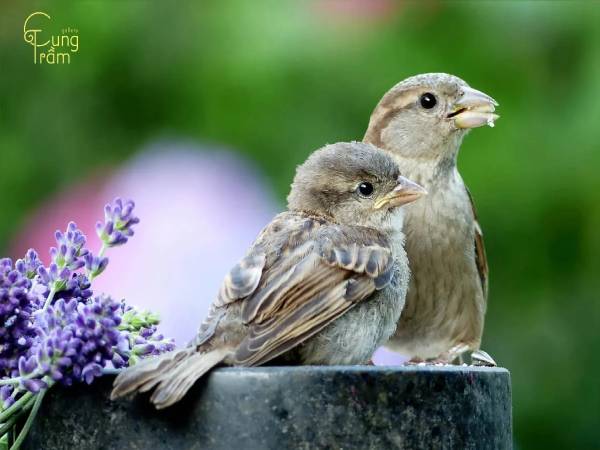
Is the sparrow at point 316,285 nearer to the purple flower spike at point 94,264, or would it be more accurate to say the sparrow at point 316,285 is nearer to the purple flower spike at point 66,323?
the purple flower spike at point 66,323

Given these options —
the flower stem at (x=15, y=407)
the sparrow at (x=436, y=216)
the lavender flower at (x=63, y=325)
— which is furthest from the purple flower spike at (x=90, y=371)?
the sparrow at (x=436, y=216)

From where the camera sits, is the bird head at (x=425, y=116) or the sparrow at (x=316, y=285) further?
the bird head at (x=425, y=116)

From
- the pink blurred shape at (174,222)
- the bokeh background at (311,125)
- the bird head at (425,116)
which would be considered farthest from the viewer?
the bokeh background at (311,125)

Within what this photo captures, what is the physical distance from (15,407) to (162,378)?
207 millimetres

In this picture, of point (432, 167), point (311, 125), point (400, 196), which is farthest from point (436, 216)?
point (311, 125)

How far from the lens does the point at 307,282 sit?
1.91 meters

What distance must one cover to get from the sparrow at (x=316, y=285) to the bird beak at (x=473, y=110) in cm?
49

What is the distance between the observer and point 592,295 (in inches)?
144

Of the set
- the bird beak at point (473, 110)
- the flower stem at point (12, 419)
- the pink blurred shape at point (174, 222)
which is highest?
the bird beak at point (473, 110)

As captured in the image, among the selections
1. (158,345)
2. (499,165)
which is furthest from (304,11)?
(158,345)

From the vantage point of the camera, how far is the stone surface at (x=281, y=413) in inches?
61.9

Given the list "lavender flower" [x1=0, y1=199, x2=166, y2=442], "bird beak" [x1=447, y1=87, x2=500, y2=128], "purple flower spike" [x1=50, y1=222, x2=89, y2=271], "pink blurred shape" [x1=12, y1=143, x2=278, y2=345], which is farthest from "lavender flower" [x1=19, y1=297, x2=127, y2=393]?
"pink blurred shape" [x1=12, y1=143, x2=278, y2=345]

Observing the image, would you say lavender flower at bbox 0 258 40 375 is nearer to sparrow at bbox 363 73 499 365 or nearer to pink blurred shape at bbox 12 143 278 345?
sparrow at bbox 363 73 499 365

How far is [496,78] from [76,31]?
1.31 metres
